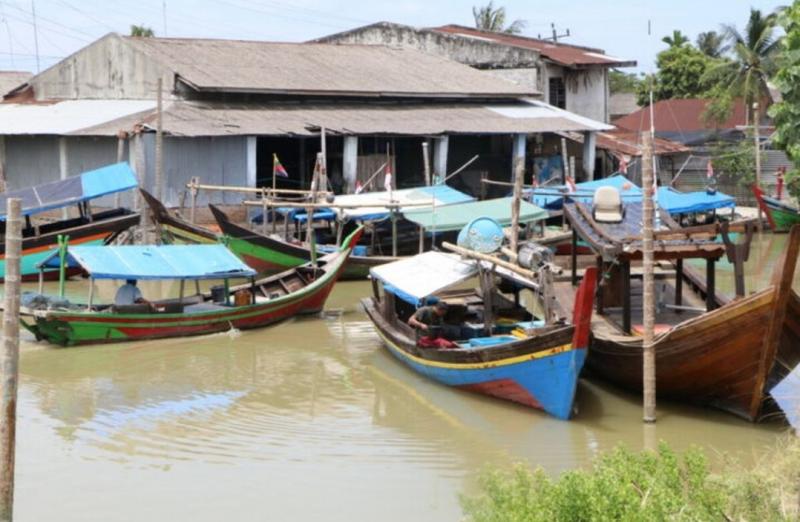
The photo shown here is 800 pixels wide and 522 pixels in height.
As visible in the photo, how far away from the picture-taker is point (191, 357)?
14.9 metres

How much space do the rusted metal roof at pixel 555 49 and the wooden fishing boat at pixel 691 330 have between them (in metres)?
20.7

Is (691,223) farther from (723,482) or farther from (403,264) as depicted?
(723,482)

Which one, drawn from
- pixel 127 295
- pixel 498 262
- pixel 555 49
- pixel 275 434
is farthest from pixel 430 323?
pixel 555 49

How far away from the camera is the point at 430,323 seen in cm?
1317

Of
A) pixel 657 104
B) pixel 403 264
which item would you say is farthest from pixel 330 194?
pixel 657 104

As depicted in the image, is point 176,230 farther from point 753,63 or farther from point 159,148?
point 753,63

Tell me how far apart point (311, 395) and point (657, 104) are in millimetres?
28515

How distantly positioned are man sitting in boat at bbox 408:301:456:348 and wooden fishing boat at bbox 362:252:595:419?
118mm

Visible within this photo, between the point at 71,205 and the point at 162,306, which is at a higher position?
the point at 71,205

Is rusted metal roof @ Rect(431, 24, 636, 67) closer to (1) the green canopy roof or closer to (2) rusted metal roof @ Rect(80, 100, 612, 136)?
(2) rusted metal roof @ Rect(80, 100, 612, 136)

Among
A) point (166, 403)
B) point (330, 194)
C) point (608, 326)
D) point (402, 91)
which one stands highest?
point (402, 91)

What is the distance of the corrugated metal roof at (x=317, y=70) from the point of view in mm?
25500

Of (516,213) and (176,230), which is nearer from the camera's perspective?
(516,213)

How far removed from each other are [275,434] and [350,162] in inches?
565
